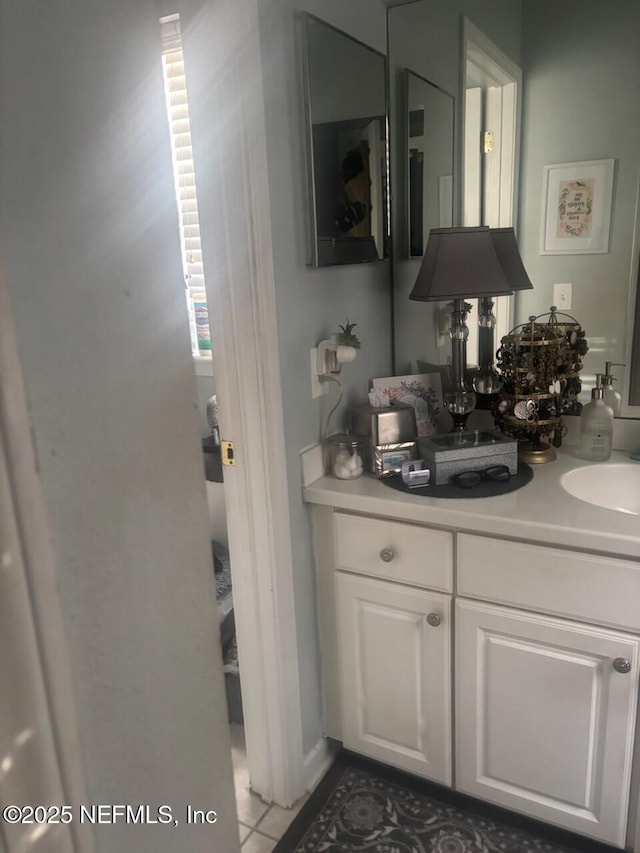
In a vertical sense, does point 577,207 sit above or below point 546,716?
above

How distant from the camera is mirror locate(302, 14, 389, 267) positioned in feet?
4.96

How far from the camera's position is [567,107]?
5.51 feet

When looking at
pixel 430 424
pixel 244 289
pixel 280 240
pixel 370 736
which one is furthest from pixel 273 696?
pixel 280 240

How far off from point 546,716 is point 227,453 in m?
0.96

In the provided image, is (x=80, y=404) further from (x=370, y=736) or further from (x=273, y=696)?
(x=370, y=736)

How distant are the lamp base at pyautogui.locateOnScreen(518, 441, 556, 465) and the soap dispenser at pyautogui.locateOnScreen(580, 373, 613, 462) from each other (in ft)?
0.30

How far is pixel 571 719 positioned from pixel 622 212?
1.24m

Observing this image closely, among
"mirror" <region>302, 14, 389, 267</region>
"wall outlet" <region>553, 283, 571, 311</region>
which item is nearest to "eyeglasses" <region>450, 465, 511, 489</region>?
"wall outlet" <region>553, 283, 571, 311</region>

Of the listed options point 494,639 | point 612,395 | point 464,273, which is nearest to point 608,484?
point 612,395

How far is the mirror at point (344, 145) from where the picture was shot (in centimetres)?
151

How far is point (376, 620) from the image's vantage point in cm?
165

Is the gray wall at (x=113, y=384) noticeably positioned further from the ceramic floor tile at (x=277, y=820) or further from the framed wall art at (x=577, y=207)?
the framed wall art at (x=577, y=207)

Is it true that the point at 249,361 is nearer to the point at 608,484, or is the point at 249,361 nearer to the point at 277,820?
the point at 608,484

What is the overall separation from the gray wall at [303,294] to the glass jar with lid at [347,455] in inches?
2.3
